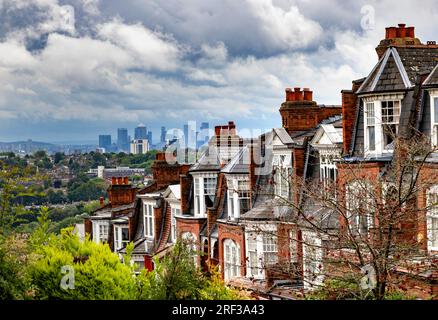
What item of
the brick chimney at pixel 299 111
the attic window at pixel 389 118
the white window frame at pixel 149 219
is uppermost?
the brick chimney at pixel 299 111

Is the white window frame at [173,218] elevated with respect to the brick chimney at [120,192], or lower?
lower

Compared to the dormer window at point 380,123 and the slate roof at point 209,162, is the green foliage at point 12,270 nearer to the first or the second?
the dormer window at point 380,123

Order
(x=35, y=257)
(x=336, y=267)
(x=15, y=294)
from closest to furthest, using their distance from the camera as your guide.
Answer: (x=15, y=294), (x=35, y=257), (x=336, y=267)

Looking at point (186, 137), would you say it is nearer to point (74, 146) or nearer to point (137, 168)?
point (74, 146)

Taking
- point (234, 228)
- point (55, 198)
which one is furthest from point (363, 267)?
point (55, 198)

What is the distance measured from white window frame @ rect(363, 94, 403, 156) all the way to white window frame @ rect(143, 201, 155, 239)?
1953 centimetres

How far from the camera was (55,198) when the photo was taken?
63.7 m

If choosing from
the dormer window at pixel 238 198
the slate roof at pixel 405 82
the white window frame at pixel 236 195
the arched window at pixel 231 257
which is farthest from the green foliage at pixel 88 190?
the slate roof at pixel 405 82

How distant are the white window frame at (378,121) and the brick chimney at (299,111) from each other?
853 centimetres

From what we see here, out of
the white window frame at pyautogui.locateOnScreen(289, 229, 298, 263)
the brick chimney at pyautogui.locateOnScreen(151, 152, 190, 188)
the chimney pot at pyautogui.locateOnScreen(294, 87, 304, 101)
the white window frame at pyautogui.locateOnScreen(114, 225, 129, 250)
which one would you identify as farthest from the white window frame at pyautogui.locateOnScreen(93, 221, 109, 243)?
the white window frame at pyautogui.locateOnScreen(289, 229, 298, 263)

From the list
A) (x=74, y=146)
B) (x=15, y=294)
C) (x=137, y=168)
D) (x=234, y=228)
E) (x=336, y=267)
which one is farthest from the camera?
(x=137, y=168)

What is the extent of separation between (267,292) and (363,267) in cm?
1065

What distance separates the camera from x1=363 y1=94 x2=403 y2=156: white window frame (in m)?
26.0

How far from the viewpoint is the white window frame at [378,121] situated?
25984 mm
